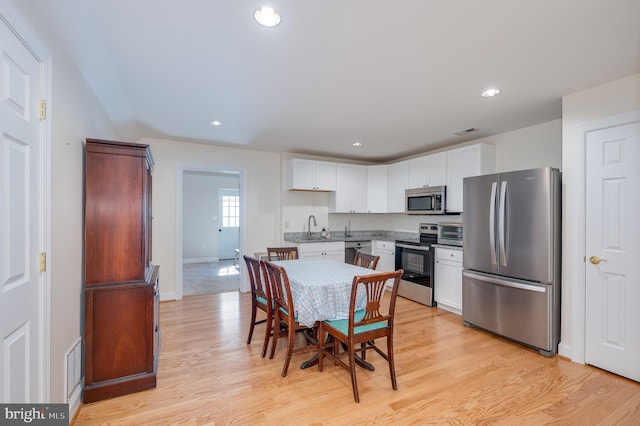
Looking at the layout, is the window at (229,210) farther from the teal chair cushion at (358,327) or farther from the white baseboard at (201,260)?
the teal chair cushion at (358,327)

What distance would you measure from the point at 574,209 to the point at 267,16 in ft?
9.90

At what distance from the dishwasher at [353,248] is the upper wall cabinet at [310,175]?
3.38 feet

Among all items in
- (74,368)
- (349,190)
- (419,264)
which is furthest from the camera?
(349,190)

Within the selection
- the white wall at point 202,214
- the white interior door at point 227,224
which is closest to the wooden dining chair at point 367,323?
the white wall at point 202,214

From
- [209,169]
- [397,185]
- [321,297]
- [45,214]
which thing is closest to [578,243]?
[321,297]

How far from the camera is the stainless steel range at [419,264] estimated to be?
4.25 m

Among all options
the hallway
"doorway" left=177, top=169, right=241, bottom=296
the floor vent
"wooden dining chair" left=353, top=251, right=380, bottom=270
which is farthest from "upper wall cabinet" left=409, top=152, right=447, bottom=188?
"doorway" left=177, top=169, right=241, bottom=296

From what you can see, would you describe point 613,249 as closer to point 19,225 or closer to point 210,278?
point 19,225

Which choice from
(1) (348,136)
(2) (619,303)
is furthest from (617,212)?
(1) (348,136)

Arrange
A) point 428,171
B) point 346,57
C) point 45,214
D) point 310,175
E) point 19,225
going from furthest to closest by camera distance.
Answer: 1. point 310,175
2. point 428,171
3. point 346,57
4. point 45,214
5. point 19,225

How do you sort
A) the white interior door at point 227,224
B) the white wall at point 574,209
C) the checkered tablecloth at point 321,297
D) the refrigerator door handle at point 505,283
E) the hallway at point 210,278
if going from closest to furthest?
the checkered tablecloth at point 321,297, the white wall at point 574,209, the refrigerator door handle at point 505,283, the hallway at point 210,278, the white interior door at point 227,224

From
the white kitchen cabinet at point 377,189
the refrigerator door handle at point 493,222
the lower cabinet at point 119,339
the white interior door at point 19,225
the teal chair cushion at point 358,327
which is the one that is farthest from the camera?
the white kitchen cabinet at point 377,189

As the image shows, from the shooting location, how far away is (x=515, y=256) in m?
3.02

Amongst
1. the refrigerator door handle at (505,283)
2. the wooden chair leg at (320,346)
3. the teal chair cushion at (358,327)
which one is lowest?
the wooden chair leg at (320,346)
